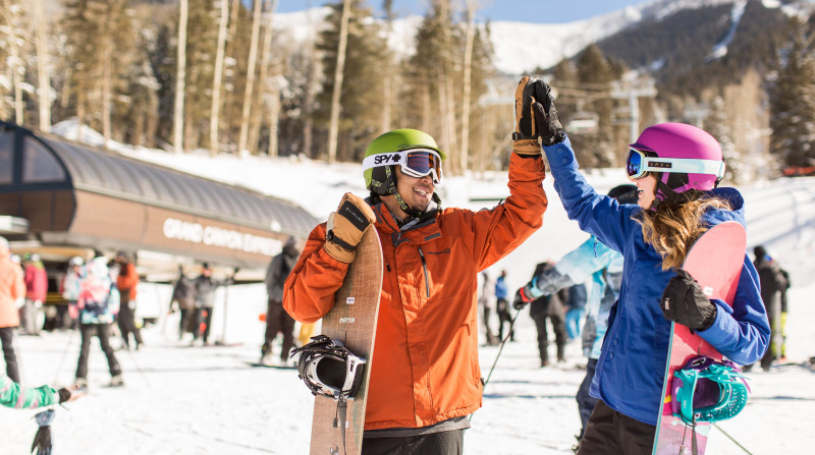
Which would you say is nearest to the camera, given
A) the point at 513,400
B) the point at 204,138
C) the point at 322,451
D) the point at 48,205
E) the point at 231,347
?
the point at 322,451

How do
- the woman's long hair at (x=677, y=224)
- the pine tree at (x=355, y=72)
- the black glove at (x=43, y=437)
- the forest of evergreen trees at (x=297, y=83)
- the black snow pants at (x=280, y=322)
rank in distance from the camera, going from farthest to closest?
the pine tree at (x=355, y=72) → the forest of evergreen trees at (x=297, y=83) → the black snow pants at (x=280, y=322) → the black glove at (x=43, y=437) → the woman's long hair at (x=677, y=224)

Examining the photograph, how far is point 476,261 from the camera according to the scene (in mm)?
2420

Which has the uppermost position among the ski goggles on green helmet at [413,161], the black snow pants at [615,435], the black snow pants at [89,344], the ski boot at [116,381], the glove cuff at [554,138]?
the glove cuff at [554,138]

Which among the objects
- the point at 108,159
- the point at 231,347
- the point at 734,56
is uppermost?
the point at 734,56

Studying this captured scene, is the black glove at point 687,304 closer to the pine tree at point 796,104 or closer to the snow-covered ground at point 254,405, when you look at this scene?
the snow-covered ground at point 254,405

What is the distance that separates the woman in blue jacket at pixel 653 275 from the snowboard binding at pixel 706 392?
2.8 inches

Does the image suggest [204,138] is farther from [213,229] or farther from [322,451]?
[322,451]

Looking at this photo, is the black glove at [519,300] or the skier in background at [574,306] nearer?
the black glove at [519,300]

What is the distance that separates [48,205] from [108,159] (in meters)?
2.30

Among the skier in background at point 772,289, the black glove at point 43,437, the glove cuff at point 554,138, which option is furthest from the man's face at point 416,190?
the skier in background at point 772,289

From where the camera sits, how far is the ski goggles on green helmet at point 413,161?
2.44 metres

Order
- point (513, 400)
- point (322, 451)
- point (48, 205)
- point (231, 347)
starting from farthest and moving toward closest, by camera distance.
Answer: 1. point (48, 205)
2. point (231, 347)
3. point (513, 400)
4. point (322, 451)

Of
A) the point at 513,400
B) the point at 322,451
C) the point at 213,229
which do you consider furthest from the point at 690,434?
the point at 213,229

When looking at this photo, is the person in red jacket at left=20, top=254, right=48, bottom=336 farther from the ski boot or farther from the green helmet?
the green helmet
